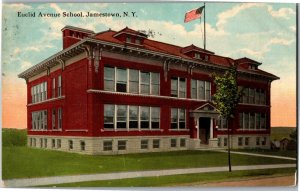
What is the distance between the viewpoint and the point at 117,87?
13.4 meters

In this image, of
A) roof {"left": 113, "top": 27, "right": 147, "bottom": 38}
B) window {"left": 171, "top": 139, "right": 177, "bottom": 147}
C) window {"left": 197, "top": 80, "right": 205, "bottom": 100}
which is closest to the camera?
roof {"left": 113, "top": 27, "right": 147, "bottom": 38}

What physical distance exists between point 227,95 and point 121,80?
12.3 feet

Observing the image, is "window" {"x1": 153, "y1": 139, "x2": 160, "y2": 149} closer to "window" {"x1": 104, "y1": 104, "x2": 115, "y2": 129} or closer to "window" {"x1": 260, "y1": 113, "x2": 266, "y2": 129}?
"window" {"x1": 104, "y1": 104, "x2": 115, "y2": 129}

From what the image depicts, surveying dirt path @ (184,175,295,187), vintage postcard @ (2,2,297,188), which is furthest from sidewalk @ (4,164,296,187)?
dirt path @ (184,175,295,187)

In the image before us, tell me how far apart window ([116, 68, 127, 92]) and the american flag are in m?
2.74

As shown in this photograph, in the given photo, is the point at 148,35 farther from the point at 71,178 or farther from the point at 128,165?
the point at 71,178

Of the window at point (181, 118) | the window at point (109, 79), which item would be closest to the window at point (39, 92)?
the window at point (109, 79)

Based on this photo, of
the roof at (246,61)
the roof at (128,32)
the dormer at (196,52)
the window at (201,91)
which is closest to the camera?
the roof at (128,32)

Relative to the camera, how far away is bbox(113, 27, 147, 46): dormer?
13.0 metres

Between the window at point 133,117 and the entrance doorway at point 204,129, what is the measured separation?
2337mm

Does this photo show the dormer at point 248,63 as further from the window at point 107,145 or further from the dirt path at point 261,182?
the window at point 107,145

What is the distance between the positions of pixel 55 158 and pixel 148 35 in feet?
16.7

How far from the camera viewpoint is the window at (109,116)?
13.2 m

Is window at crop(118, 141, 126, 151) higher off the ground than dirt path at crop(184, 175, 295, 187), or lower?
higher
